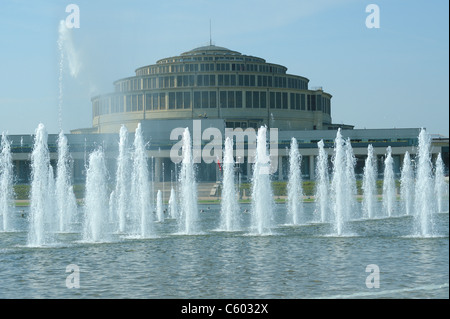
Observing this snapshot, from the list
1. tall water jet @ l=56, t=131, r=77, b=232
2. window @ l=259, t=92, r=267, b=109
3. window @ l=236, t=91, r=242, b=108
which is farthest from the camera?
window @ l=259, t=92, r=267, b=109

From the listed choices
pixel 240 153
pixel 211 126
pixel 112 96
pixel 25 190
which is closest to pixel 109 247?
pixel 25 190

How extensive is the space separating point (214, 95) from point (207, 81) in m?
2.66

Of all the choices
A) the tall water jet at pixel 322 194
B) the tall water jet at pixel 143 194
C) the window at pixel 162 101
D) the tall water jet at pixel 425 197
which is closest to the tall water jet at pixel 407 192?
the tall water jet at pixel 322 194

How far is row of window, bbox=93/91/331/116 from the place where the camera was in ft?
314

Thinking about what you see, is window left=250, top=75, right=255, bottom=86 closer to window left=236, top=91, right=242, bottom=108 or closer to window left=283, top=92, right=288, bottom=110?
window left=236, top=91, right=242, bottom=108

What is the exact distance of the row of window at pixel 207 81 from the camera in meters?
96.8

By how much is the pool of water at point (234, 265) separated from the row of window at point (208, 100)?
68.7 metres

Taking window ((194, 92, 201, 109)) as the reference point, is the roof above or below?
above

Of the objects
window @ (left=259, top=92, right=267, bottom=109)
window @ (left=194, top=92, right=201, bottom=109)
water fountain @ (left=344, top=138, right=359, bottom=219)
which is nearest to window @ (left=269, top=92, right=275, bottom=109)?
window @ (left=259, top=92, right=267, bottom=109)

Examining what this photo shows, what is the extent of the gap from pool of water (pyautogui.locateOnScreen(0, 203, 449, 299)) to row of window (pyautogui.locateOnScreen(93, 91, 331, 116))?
68718 mm

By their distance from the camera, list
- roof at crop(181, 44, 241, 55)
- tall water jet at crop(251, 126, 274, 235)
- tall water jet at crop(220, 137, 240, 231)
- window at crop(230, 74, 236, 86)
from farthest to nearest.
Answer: roof at crop(181, 44, 241, 55) < window at crop(230, 74, 236, 86) < tall water jet at crop(220, 137, 240, 231) < tall water jet at crop(251, 126, 274, 235)

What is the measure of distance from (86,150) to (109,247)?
207ft

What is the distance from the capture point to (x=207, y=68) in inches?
3898

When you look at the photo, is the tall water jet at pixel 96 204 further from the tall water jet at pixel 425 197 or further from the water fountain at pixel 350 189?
the water fountain at pixel 350 189
